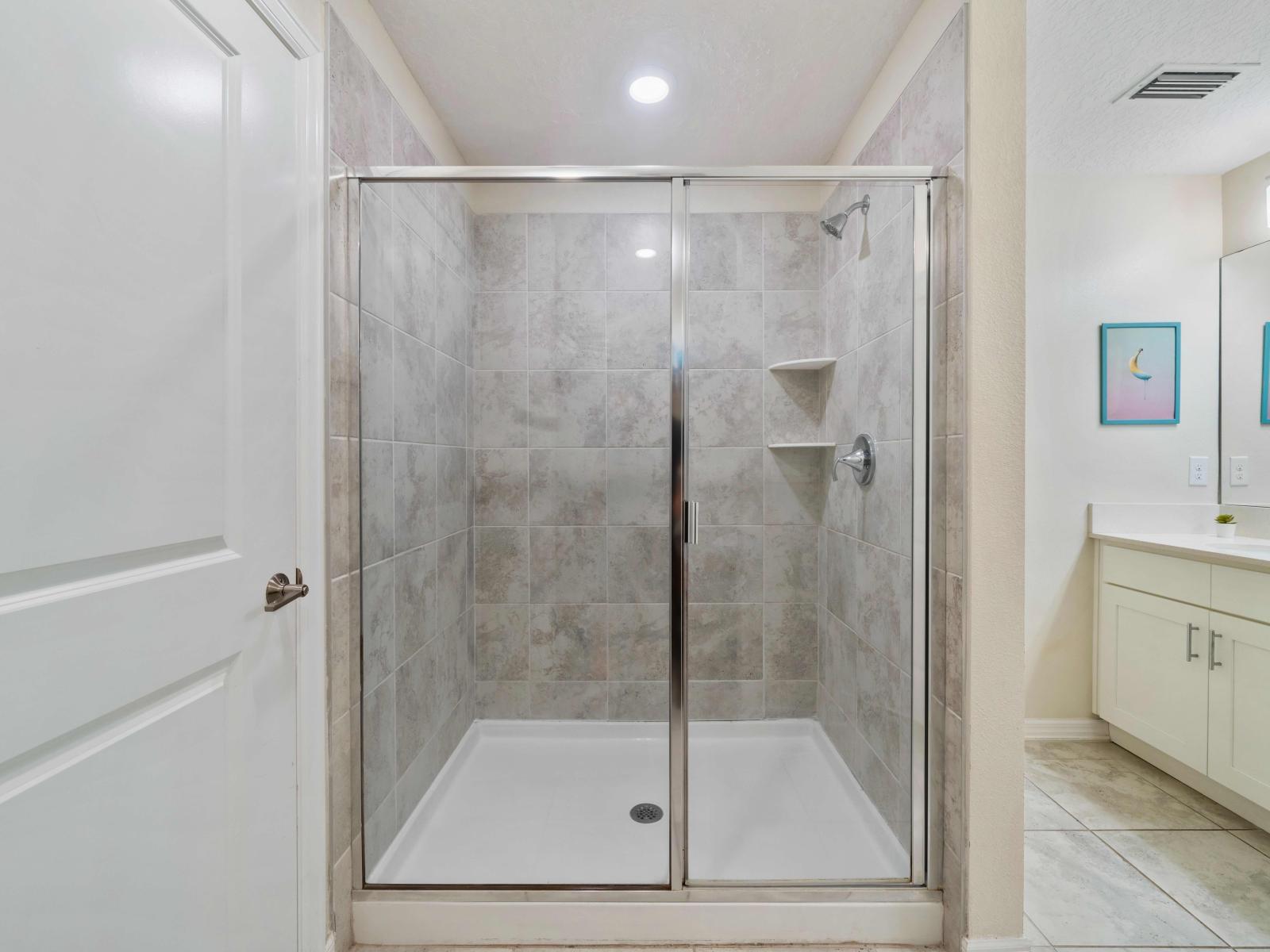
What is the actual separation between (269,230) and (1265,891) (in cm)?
290

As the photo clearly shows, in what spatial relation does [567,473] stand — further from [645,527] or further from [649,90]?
[649,90]

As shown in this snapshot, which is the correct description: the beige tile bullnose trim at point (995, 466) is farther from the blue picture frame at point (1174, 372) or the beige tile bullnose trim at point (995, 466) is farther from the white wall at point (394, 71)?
the blue picture frame at point (1174, 372)

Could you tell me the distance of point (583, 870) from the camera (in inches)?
59.1

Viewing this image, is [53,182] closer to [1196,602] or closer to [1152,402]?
[1196,602]

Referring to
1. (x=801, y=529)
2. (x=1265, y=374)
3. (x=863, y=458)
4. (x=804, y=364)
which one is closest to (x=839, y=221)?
(x=804, y=364)

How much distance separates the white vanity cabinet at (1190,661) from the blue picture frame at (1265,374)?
A: 28.7 inches

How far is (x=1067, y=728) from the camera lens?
2451 mm

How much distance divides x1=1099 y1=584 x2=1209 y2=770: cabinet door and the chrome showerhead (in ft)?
5.87

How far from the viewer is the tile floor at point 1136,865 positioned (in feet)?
4.63

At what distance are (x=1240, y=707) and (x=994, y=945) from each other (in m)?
1.25

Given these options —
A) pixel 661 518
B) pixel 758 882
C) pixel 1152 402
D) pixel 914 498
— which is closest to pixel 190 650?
pixel 661 518

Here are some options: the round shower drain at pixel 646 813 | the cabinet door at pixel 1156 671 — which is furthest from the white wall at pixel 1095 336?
the round shower drain at pixel 646 813

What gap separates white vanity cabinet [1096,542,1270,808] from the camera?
1.76 metres

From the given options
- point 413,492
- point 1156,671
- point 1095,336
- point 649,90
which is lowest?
point 1156,671
